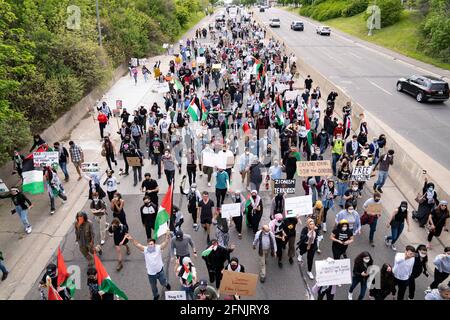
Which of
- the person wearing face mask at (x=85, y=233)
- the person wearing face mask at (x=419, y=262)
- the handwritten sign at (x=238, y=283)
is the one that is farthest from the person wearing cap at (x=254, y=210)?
the person wearing face mask at (x=85, y=233)

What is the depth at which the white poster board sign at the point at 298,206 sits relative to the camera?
29.5 feet

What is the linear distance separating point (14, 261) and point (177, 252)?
14.8ft

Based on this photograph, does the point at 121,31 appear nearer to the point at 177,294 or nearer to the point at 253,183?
the point at 253,183

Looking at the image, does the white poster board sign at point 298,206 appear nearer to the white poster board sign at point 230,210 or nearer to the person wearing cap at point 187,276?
the white poster board sign at point 230,210

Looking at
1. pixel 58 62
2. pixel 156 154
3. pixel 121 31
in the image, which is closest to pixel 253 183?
pixel 156 154

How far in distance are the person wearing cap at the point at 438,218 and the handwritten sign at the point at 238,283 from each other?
5.17 metres

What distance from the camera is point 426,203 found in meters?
10.3

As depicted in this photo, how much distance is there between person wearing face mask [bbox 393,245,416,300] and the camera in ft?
24.2

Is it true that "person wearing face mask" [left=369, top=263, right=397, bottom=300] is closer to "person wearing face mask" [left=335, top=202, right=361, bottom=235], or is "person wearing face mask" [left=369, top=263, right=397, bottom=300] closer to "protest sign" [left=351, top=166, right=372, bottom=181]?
"person wearing face mask" [left=335, top=202, right=361, bottom=235]

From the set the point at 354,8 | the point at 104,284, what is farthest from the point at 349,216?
the point at 354,8

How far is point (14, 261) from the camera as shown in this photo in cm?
966

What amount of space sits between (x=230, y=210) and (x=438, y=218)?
5062 mm

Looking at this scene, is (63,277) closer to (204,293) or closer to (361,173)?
(204,293)

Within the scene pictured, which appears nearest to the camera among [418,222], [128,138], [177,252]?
[177,252]
